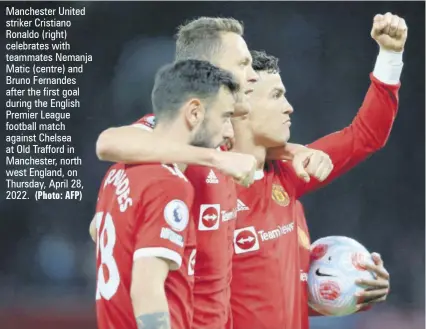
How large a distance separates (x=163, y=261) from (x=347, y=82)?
345 centimetres

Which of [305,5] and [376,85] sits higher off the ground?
[305,5]

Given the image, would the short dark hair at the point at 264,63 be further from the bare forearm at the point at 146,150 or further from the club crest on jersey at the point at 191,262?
the club crest on jersey at the point at 191,262

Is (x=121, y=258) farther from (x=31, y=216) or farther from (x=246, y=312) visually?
(x=31, y=216)

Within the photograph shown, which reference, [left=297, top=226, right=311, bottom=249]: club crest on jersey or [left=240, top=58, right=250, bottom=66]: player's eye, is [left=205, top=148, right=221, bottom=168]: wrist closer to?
[left=240, top=58, right=250, bottom=66]: player's eye

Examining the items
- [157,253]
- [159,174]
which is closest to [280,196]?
[159,174]

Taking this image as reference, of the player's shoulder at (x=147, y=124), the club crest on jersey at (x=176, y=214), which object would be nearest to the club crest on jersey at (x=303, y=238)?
the player's shoulder at (x=147, y=124)

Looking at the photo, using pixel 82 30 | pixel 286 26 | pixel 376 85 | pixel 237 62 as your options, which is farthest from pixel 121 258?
pixel 286 26

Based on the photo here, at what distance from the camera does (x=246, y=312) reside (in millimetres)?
3234

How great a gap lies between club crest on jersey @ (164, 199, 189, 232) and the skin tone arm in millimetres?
134

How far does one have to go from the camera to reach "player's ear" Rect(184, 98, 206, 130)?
247 centimetres

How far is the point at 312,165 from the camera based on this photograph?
306cm

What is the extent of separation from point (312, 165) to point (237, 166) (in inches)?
26.9

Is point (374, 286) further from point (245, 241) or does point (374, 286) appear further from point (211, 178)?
point (211, 178)

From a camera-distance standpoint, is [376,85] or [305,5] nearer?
[376,85]
